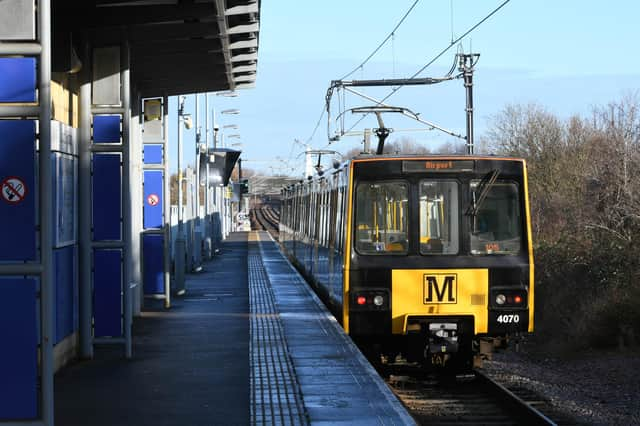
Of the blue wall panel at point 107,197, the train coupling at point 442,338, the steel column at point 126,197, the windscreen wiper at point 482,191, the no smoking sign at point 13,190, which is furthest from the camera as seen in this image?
the windscreen wiper at point 482,191

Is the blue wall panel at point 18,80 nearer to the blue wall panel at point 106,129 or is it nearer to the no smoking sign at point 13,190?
the no smoking sign at point 13,190

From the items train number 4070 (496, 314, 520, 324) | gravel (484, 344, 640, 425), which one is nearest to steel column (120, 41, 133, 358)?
train number 4070 (496, 314, 520, 324)

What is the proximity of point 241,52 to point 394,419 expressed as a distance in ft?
32.1

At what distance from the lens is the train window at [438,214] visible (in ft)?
46.7

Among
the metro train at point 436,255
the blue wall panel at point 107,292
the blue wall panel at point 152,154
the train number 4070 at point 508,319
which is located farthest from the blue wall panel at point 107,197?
the blue wall panel at point 152,154

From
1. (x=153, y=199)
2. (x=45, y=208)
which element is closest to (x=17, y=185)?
(x=45, y=208)

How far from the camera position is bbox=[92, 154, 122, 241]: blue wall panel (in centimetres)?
1337

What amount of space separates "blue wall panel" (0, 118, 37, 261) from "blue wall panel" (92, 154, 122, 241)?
17.3 ft

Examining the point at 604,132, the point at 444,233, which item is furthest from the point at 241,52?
the point at 604,132

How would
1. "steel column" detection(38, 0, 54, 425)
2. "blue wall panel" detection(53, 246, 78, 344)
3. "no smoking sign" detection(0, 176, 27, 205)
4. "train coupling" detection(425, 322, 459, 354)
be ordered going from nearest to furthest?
1. "steel column" detection(38, 0, 54, 425)
2. "no smoking sign" detection(0, 176, 27, 205)
3. "blue wall panel" detection(53, 246, 78, 344)
4. "train coupling" detection(425, 322, 459, 354)

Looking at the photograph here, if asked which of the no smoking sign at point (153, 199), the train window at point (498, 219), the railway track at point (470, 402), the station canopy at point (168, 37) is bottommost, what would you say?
the railway track at point (470, 402)

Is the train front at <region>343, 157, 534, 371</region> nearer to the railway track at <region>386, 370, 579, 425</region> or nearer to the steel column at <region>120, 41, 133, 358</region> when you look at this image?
the railway track at <region>386, 370, 579, 425</region>

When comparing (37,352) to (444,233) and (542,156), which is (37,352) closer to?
(444,233)

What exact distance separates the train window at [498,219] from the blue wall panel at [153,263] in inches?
287
